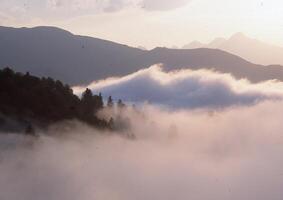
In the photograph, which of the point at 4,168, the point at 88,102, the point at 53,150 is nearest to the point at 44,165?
the point at 53,150

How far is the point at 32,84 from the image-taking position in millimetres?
155625

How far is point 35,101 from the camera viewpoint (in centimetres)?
15125

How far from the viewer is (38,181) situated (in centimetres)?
12950

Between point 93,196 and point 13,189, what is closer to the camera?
point 13,189

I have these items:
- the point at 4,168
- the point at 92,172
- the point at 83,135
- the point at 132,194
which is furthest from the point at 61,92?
the point at 4,168

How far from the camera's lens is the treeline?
14012cm

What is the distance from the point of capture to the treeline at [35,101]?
140m

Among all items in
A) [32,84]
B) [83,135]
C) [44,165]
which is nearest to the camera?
[44,165]

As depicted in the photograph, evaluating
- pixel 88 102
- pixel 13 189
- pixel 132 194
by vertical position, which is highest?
pixel 88 102

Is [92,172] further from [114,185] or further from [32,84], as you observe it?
[32,84]

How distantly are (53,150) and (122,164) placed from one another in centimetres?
5390

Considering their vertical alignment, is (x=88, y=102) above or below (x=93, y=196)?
above

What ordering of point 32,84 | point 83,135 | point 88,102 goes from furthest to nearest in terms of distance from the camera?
point 88,102 → point 83,135 → point 32,84

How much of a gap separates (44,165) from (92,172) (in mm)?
25842
